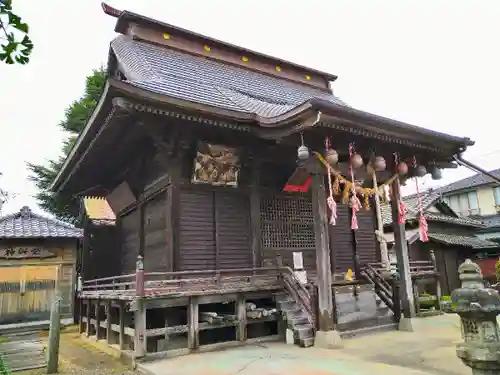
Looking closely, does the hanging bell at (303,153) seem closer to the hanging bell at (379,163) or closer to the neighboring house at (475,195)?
the hanging bell at (379,163)

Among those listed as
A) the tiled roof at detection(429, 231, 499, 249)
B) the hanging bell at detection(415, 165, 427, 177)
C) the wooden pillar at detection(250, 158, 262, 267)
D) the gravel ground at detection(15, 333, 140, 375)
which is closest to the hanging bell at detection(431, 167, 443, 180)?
the hanging bell at detection(415, 165, 427, 177)

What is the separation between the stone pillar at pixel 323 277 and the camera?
7359 millimetres

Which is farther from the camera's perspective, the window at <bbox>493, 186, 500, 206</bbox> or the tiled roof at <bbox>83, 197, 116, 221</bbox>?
the window at <bbox>493, 186, 500, 206</bbox>

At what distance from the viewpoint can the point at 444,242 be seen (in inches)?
797

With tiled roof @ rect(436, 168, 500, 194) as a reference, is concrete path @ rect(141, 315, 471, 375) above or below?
below

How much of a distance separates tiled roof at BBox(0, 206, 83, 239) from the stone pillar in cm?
1109

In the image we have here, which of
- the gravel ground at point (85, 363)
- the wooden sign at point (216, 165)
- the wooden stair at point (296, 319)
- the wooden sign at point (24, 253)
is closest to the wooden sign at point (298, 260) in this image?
the wooden stair at point (296, 319)

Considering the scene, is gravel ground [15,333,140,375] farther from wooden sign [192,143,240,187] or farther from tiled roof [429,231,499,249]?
tiled roof [429,231,499,249]

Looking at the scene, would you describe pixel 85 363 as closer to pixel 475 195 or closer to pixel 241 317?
pixel 241 317

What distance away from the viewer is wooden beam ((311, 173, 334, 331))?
24.6 ft

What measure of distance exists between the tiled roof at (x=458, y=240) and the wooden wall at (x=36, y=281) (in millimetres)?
16925

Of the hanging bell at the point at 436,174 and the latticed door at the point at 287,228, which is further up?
the hanging bell at the point at 436,174

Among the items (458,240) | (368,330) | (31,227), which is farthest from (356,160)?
(458,240)

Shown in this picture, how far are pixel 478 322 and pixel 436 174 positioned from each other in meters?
7.21
